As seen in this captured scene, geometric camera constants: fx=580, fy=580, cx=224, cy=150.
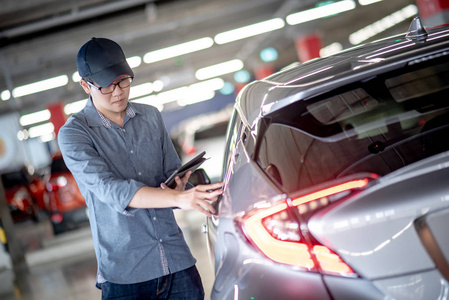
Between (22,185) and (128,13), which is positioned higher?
(128,13)

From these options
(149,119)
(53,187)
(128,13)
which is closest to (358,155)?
(149,119)

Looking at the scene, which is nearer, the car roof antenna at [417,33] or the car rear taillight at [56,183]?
the car roof antenna at [417,33]

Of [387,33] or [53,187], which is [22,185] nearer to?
[53,187]

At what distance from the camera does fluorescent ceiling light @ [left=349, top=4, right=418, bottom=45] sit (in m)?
29.6

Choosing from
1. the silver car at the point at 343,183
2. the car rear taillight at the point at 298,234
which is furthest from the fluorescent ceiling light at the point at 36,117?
the car rear taillight at the point at 298,234

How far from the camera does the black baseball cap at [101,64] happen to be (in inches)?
93.0

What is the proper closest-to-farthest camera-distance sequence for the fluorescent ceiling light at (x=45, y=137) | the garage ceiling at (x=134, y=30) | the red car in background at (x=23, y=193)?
the garage ceiling at (x=134, y=30), the red car in background at (x=23, y=193), the fluorescent ceiling light at (x=45, y=137)

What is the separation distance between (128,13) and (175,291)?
40.7ft

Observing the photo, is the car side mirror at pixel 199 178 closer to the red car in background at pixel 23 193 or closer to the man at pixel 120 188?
the man at pixel 120 188

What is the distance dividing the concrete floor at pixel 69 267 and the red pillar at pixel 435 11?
7881mm

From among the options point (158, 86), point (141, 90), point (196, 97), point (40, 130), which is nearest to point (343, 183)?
point (158, 86)

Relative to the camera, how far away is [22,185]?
17234mm

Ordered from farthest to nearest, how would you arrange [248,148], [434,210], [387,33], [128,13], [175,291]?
[387,33], [128,13], [175,291], [248,148], [434,210]

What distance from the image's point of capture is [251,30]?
2345 cm
